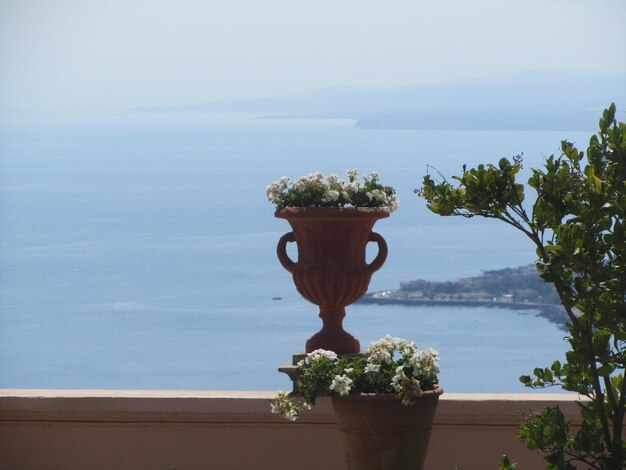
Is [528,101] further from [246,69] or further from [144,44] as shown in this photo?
[144,44]

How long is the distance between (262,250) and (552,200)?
43.4ft

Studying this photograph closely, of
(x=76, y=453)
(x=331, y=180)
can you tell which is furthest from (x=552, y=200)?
(x=76, y=453)

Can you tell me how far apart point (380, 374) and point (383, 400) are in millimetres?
97

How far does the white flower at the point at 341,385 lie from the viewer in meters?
3.53

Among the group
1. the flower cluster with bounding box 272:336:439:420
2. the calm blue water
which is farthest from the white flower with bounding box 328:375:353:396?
the calm blue water

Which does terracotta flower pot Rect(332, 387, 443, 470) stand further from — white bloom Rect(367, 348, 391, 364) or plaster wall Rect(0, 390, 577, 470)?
plaster wall Rect(0, 390, 577, 470)

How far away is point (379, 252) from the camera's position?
4328 millimetres

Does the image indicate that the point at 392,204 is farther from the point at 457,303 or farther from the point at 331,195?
the point at 457,303

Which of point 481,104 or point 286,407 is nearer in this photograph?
point 286,407

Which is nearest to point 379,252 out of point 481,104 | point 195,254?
point 481,104

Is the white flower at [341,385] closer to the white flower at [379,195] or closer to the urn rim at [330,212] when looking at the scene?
the urn rim at [330,212]

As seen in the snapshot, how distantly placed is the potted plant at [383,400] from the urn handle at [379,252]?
2.26 ft

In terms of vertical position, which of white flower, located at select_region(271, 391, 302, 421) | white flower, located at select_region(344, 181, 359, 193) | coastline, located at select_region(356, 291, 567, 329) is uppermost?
white flower, located at select_region(344, 181, 359, 193)

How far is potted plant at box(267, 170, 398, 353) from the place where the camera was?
4.20 meters
